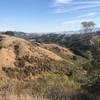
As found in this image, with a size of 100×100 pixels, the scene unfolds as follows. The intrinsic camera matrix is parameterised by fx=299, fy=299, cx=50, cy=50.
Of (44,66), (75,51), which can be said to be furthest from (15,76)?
(75,51)

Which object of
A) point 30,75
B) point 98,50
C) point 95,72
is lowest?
point 30,75

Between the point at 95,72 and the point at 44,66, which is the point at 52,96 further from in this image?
the point at 44,66

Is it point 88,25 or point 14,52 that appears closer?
point 14,52

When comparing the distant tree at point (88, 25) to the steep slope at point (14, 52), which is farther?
the distant tree at point (88, 25)

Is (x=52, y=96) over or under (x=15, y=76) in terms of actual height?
over

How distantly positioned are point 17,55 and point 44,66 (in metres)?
4.30

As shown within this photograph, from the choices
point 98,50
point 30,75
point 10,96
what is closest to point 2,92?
point 10,96

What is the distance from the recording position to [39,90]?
37.8 ft

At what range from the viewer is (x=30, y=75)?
3119 centimetres

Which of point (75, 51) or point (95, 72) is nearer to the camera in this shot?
point (95, 72)

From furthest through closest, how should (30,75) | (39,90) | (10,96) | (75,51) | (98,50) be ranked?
(75,51) < (30,75) < (98,50) < (39,90) < (10,96)

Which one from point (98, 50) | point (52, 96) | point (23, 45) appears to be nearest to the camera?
point (52, 96)

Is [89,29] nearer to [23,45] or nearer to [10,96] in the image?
[23,45]

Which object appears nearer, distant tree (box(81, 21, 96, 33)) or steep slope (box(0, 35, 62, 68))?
steep slope (box(0, 35, 62, 68))
